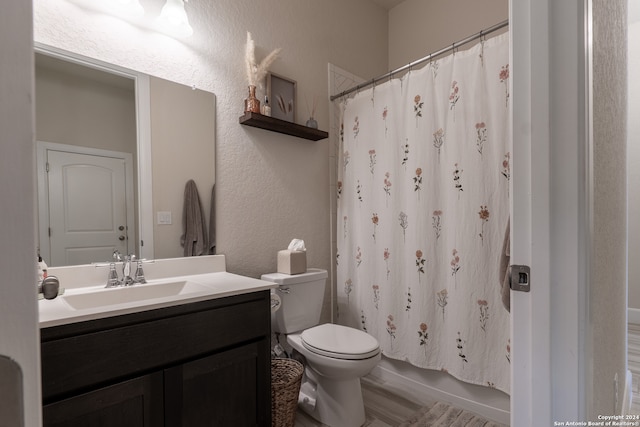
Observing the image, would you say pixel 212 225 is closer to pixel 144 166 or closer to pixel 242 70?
pixel 144 166

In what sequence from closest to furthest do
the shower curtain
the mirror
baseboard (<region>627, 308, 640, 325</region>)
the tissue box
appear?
the mirror < the shower curtain < the tissue box < baseboard (<region>627, 308, 640, 325</region>)

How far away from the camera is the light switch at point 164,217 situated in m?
1.67

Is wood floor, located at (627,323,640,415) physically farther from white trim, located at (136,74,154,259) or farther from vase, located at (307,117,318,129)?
white trim, located at (136,74,154,259)

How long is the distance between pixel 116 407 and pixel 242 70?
5.77 ft

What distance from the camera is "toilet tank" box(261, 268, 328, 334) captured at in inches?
74.8

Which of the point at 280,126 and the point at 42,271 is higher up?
the point at 280,126

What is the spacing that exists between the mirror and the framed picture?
0.41 meters

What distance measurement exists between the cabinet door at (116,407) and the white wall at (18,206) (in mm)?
999

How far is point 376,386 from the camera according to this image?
7.05ft

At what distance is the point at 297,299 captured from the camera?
1.95 m

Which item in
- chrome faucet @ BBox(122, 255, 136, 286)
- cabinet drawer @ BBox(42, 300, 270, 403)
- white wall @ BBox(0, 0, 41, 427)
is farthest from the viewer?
chrome faucet @ BBox(122, 255, 136, 286)

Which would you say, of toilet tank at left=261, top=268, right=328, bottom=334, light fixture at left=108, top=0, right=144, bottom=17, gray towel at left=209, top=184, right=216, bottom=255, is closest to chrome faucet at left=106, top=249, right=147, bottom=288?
gray towel at left=209, top=184, right=216, bottom=255

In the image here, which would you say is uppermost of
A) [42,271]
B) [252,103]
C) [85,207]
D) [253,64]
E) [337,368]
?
[253,64]

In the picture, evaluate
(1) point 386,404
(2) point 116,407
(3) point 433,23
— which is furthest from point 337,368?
(3) point 433,23
